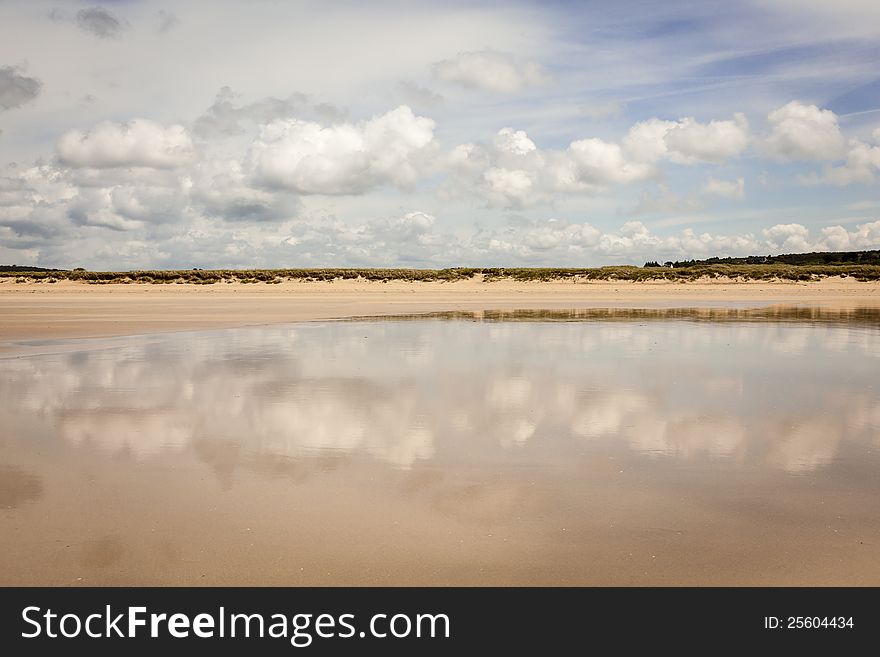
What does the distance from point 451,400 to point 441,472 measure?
360 centimetres

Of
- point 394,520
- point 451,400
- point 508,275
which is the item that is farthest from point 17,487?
point 508,275

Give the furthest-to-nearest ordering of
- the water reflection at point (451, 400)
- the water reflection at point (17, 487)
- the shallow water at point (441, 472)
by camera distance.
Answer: the water reflection at point (451, 400) < the water reflection at point (17, 487) < the shallow water at point (441, 472)

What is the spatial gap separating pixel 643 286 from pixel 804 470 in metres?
55.8

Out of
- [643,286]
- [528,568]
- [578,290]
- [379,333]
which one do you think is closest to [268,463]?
[528,568]

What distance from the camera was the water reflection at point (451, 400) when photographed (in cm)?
795

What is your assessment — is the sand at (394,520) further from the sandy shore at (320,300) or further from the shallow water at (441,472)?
the sandy shore at (320,300)

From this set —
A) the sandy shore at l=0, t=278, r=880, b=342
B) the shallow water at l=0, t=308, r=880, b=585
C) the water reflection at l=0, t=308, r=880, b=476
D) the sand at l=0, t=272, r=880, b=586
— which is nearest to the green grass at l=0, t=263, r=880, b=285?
the sandy shore at l=0, t=278, r=880, b=342

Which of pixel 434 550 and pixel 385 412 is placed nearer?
pixel 434 550

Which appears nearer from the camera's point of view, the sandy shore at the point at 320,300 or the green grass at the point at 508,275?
the sandy shore at the point at 320,300

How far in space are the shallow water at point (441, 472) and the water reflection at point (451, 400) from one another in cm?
6

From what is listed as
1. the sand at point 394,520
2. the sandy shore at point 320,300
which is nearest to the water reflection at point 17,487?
the sand at point 394,520
